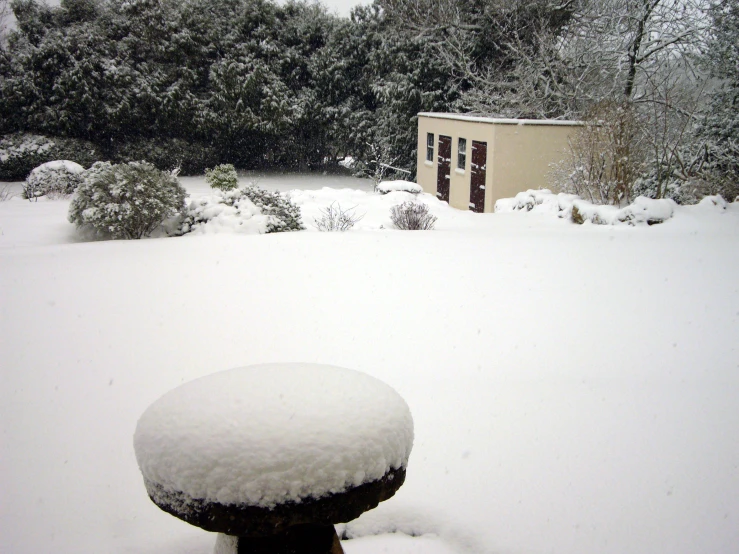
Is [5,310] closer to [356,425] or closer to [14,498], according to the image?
[14,498]

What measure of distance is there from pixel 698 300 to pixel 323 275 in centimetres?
355

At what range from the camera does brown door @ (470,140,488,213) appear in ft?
46.7

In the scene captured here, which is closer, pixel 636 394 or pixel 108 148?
pixel 636 394

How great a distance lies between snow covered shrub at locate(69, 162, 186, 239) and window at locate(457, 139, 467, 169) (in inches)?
341

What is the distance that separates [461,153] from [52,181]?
424 inches

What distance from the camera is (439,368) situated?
3854 millimetres

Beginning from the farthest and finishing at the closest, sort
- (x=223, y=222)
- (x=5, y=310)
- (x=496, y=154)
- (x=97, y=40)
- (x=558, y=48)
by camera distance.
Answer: (x=97, y=40)
(x=558, y=48)
(x=496, y=154)
(x=223, y=222)
(x=5, y=310)

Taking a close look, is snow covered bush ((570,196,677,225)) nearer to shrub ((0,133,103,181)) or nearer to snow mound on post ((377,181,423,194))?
snow mound on post ((377,181,423,194))

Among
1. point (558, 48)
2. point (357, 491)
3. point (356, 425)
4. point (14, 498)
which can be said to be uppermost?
point (558, 48)

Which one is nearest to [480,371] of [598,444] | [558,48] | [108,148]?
[598,444]

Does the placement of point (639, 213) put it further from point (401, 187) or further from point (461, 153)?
point (401, 187)

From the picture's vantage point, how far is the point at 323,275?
18.7 ft

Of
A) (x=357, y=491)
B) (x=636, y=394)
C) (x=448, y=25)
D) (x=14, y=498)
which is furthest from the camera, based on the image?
(x=448, y=25)

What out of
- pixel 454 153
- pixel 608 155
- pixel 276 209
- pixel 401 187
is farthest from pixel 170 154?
pixel 608 155
